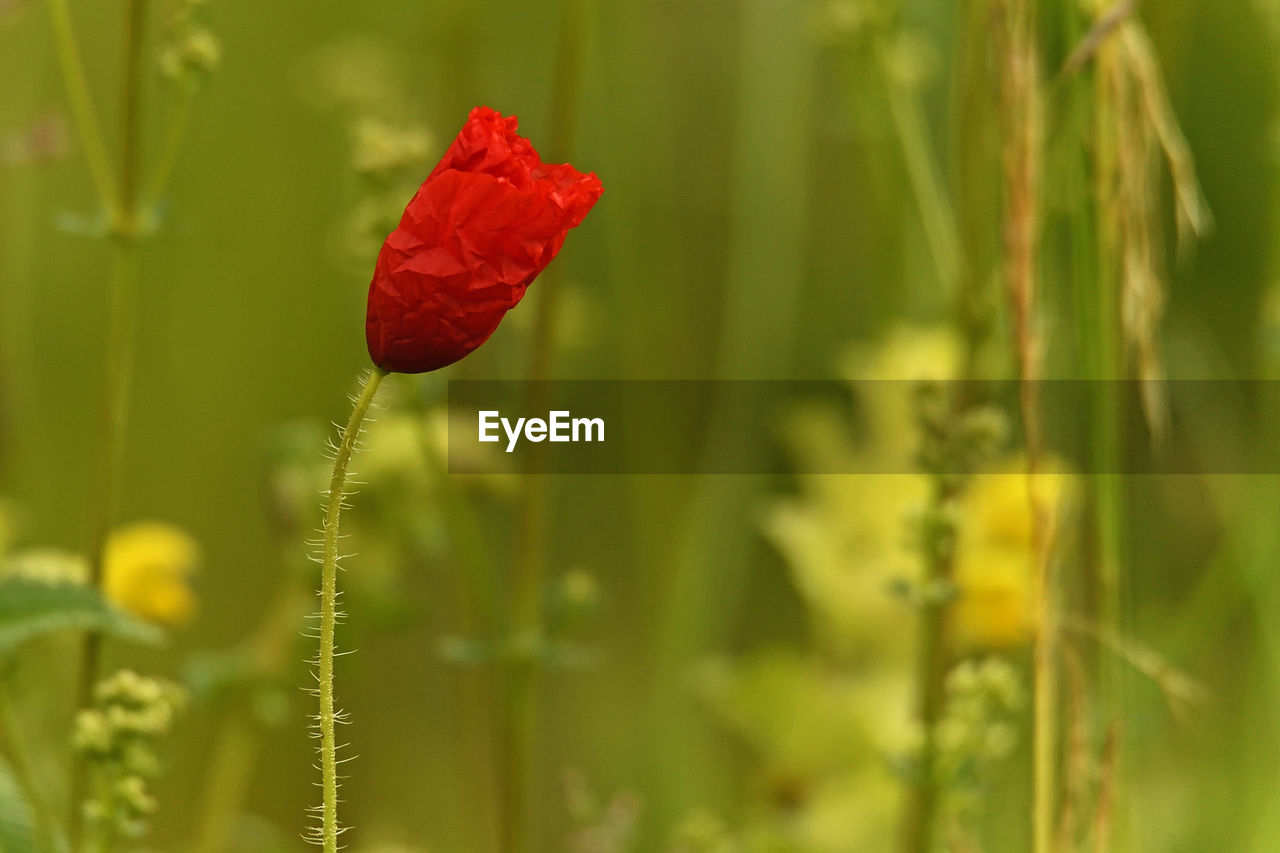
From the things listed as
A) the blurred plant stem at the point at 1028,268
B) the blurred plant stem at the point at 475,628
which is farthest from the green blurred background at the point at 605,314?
the blurred plant stem at the point at 1028,268

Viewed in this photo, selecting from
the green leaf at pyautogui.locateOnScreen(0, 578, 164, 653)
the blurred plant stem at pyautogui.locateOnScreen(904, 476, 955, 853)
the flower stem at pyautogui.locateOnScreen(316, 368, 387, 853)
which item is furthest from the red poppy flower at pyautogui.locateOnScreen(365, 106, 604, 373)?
the blurred plant stem at pyautogui.locateOnScreen(904, 476, 955, 853)

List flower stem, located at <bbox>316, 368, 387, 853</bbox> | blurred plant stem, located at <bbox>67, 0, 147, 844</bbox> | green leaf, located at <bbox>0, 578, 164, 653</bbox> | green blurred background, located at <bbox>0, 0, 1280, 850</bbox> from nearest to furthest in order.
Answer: flower stem, located at <bbox>316, 368, 387, 853</bbox>, green leaf, located at <bbox>0, 578, 164, 653</bbox>, blurred plant stem, located at <bbox>67, 0, 147, 844</bbox>, green blurred background, located at <bbox>0, 0, 1280, 850</bbox>

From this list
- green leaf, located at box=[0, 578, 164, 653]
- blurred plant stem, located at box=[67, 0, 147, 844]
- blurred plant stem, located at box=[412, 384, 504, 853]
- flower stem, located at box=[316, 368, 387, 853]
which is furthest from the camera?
blurred plant stem, located at box=[412, 384, 504, 853]

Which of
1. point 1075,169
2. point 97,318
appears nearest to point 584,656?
point 1075,169

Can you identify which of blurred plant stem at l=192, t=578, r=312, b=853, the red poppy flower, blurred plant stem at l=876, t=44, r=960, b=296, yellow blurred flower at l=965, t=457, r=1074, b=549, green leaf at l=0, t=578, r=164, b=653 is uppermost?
blurred plant stem at l=876, t=44, r=960, b=296

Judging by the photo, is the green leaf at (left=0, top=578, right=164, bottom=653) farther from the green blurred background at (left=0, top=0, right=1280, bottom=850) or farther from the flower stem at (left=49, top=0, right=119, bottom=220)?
the green blurred background at (left=0, top=0, right=1280, bottom=850)

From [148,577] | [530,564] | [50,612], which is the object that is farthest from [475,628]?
[50,612]

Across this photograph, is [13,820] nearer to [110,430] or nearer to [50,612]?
[50,612]
